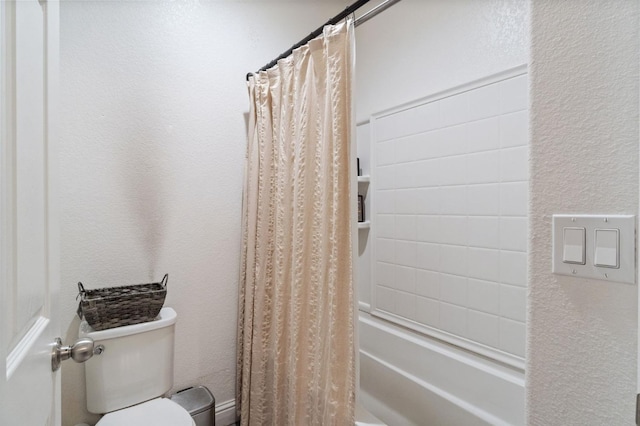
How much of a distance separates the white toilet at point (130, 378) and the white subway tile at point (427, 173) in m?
1.59

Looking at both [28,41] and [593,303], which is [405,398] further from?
[28,41]

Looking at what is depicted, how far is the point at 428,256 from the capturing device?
192 centimetres

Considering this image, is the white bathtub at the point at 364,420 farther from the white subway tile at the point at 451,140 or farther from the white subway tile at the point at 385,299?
the white subway tile at the point at 451,140

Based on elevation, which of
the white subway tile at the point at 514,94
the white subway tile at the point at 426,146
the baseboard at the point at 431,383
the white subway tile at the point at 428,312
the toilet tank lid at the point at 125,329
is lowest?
the baseboard at the point at 431,383

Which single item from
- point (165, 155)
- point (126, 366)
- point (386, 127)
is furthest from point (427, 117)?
point (126, 366)

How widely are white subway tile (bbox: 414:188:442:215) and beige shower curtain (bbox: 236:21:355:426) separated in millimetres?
881

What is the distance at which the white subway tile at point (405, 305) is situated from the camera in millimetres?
1993

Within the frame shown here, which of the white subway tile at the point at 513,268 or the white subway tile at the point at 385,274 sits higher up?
the white subway tile at the point at 513,268

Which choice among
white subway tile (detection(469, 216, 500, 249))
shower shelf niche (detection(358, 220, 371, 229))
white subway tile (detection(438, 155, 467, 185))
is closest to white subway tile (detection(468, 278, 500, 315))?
white subway tile (detection(469, 216, 500, 249))

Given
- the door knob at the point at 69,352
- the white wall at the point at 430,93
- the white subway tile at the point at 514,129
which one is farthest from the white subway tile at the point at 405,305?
the door knob at the point at 69,352

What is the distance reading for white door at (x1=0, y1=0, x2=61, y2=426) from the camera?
1.44 ft

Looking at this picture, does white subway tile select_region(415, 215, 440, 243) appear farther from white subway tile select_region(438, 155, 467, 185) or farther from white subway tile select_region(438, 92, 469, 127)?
white subway tile select_region(438, 92, 469, 127)

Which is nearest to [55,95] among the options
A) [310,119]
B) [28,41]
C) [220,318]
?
[28,41]

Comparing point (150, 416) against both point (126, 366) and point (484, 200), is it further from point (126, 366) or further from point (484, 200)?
point (484, 200)
